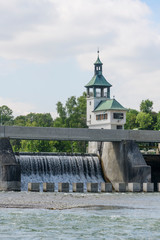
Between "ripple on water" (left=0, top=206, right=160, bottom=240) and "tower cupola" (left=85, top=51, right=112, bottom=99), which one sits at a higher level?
"tower cupola" (left=85, top=51, right=112, bottom=99)

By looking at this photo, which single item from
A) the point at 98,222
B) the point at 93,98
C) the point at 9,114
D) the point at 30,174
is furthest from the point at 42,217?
the point at 9,114

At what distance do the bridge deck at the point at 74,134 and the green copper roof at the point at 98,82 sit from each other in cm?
3207

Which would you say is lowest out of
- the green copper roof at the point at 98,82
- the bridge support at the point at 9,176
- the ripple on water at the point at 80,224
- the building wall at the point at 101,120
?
the ripple on water at the point at 80,224

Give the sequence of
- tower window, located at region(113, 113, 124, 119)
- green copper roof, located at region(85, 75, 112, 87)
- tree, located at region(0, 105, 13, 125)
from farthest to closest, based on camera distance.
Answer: tree, located at region(0, 105, 13, 125) < green copper roof, located at region(85, 75, 112, 87) < tower window, located at region(113, 113, 124, 119)

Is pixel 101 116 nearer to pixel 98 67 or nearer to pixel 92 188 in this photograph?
pixel 98 67

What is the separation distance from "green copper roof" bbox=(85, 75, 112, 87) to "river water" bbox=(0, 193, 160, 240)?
2570 inches

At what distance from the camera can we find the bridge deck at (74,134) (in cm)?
6450

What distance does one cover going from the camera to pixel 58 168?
68.9 meters

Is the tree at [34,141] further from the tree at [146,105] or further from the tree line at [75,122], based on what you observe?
the tree at [146,105]

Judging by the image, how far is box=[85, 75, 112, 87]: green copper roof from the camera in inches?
4131

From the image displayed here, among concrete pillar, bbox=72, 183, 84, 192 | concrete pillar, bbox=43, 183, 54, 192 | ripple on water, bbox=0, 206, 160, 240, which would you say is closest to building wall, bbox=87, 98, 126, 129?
concrete pillar, bbox=72, 183, 84, 192

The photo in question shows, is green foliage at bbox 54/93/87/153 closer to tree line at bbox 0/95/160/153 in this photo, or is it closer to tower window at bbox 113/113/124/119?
tree line at bbox 0/95/160/153

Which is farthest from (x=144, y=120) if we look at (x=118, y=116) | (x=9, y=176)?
(x=9, y=176)

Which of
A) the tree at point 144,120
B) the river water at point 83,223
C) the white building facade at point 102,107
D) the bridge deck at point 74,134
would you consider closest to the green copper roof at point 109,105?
the white building facade at point 102,107
